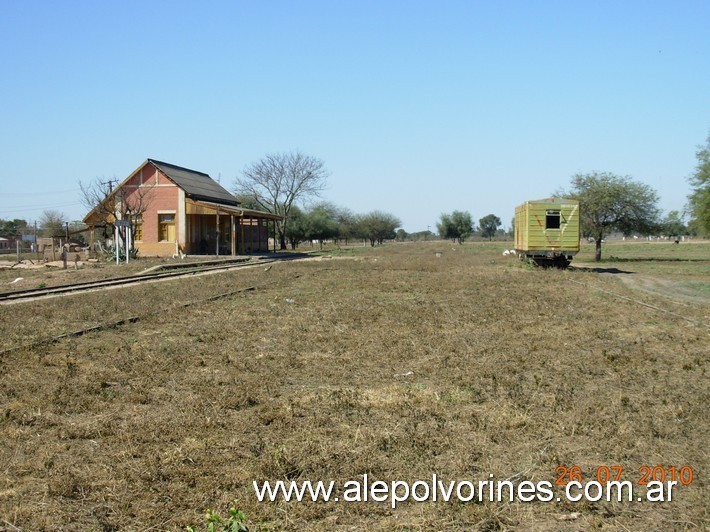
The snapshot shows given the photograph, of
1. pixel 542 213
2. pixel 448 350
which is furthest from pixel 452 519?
pixel 542 213

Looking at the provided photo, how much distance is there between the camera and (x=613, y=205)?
4178 cm

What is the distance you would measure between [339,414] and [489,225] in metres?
192

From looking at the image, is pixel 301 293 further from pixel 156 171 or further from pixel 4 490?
pixel 156 171

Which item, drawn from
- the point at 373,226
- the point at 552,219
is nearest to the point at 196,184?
the point at 552,219

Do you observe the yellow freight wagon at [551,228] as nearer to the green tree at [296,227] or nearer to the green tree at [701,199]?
the green tree at [701,199]

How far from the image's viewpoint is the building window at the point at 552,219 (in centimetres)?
2867

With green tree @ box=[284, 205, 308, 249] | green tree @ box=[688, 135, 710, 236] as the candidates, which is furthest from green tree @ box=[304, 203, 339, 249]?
green tree @ box=[688, 135, 710, 236]

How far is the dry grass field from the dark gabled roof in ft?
102

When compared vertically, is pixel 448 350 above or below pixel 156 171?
below

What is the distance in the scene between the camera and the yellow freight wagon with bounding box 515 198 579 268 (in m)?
28.5

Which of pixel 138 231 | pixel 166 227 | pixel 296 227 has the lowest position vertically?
pixel 138 231

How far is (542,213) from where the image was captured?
2867 centimetres

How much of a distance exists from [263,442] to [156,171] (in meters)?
39.5

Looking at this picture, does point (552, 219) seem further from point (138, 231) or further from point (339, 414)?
point (138, 231)
